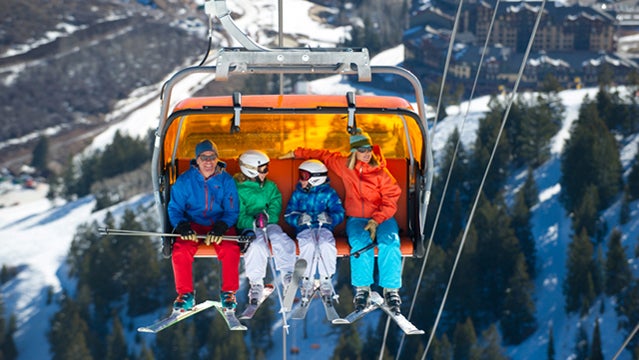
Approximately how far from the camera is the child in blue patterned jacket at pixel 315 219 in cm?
841

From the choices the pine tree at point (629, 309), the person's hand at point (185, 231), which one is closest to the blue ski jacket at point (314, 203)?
the person's hand at point (185, 231)

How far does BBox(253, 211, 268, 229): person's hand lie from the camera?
8.49 meters

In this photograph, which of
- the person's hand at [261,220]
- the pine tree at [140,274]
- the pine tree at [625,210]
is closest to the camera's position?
the person's hand at [261,220]

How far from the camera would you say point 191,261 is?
8.27m

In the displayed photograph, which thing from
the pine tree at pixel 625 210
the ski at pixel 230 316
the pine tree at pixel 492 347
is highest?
the ski at pixel 230 316

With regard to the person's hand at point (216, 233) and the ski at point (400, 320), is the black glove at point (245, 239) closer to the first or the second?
the person's hand at point (216, 233)

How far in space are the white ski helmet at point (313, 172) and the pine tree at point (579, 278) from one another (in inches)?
1835

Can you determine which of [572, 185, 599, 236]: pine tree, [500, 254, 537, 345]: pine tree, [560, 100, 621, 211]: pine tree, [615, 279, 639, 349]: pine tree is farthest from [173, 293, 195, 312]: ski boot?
[560, 100, 621, 211]: pine tree

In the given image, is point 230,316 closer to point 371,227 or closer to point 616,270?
point 371,227

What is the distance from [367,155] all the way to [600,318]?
47.3m

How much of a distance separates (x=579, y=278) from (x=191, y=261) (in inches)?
1895

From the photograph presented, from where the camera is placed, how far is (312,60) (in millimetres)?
7547

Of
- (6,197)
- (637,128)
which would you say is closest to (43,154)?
(6,197)

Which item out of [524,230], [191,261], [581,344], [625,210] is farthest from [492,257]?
[191,261]
